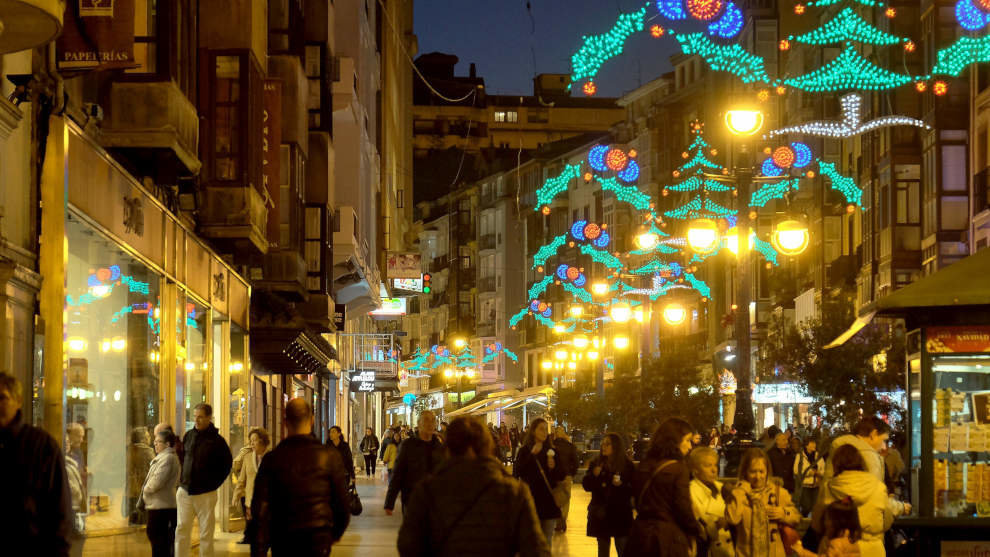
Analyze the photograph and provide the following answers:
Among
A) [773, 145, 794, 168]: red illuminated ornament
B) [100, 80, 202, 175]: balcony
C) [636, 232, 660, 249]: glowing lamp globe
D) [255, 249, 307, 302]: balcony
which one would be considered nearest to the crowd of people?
[100, 80, 202, 175]: balcony

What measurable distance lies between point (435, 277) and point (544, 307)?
68.9 meters

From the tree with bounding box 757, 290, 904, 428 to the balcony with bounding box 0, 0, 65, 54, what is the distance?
31506 millimetres

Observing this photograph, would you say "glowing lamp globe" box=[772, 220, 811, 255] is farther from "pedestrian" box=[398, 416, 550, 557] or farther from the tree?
"pedestrian" box=[398, 416, 550, 557]

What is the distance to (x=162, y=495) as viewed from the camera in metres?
14.6

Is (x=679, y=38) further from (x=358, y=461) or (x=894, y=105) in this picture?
(x=358, y=461)

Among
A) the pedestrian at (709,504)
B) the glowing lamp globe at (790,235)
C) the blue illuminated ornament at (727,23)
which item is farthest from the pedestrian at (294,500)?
the glowing lamp globe at (790,235)

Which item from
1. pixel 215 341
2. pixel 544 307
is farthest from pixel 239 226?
pixel 544 307

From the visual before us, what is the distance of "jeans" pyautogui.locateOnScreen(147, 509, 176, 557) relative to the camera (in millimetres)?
14656

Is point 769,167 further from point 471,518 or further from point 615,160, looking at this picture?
point 471,518

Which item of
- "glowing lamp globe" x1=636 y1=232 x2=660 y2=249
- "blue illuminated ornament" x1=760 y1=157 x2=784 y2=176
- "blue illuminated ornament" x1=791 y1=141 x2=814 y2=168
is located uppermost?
"blue illuminated ornament" x1=791 y1=141 x2=814 y2=168

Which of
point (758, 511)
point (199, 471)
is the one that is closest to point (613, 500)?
point (758, 511)

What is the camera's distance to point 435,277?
131m

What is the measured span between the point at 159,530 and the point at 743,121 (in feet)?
34.3

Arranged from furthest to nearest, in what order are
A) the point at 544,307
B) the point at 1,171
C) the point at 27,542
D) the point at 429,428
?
the point at 544,307
the point at 429,428
the point at 1,171
the point at 27,542
